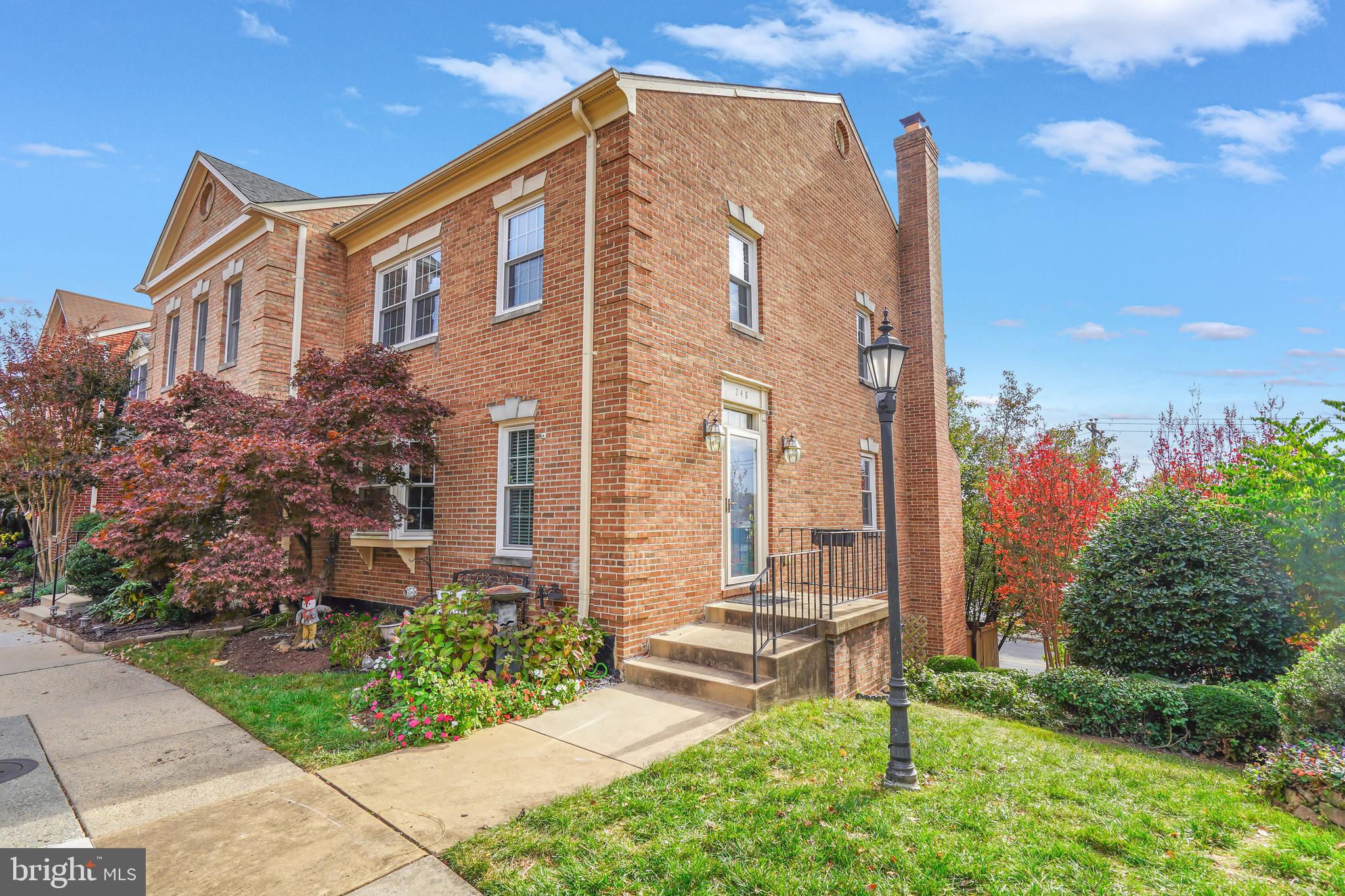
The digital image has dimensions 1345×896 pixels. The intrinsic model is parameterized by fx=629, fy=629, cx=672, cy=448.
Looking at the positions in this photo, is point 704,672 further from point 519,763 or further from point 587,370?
point 587,370

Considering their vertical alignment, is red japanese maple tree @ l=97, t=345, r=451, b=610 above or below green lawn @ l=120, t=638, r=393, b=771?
above

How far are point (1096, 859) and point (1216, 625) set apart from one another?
5.91 metres

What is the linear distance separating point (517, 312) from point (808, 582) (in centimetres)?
530

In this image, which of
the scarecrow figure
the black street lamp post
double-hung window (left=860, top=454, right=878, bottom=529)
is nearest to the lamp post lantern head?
the black street lamp post

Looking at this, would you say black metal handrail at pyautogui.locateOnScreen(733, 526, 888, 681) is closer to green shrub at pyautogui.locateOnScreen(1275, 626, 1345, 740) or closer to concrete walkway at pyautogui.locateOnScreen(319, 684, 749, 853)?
concrete walkway at pyautogui.locateOnScreen(319, 684, 749, 853)

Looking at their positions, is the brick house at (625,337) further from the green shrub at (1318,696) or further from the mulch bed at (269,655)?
the green shrub at (1318,696)

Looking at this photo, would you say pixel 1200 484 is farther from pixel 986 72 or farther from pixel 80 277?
pixel 80 277

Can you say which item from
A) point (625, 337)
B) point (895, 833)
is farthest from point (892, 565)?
point (625, 337)

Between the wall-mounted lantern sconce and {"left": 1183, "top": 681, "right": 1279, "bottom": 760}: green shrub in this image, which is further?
the wall-mounted lantern sconce

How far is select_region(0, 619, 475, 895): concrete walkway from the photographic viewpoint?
3180 millimetres

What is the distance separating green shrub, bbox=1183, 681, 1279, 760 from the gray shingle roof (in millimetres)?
15610

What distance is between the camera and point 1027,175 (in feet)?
38.8

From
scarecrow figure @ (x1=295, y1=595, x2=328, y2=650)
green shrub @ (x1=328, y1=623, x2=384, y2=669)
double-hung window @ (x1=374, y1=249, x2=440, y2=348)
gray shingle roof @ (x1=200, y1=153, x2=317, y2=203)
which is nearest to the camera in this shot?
green shrub @ (x1=328, y1=623, x2=384, y2=669)

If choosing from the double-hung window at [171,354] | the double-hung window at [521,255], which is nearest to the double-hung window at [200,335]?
the double-hung window at [171,354]
